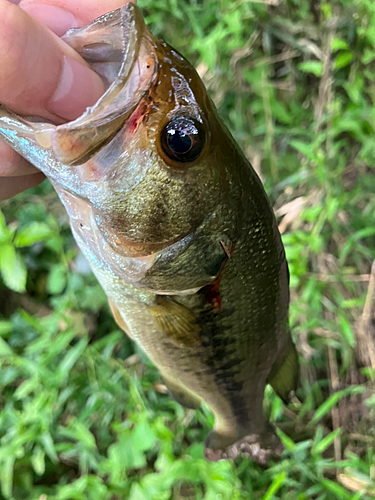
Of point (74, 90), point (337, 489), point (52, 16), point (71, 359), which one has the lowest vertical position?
point (337, 489)

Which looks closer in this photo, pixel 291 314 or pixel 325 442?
pixel 325 442

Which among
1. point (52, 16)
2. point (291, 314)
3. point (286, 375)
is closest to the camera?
point (52, 16)

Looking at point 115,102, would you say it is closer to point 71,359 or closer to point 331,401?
point 71,359

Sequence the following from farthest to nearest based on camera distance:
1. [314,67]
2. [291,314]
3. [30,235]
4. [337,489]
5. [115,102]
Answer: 1. [314,67]
2. [291,314]
3. [337,489]
4. [30,235]
5. [115,102]

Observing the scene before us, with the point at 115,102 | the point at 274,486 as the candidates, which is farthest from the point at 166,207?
the point at 274,486

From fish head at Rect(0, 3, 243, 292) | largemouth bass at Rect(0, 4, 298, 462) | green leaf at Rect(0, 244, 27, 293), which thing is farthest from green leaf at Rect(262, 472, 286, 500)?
green leaf at Rect(0, 244, 27, 293)

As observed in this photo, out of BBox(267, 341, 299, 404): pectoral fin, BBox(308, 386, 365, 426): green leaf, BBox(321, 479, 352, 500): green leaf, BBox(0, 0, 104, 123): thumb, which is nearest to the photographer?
BBox(0, 0, 104, 123): thumb

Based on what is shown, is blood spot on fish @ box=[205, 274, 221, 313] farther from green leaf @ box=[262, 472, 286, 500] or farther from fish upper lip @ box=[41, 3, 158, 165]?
green leaf @ box=[262, 472, 286, 500]
